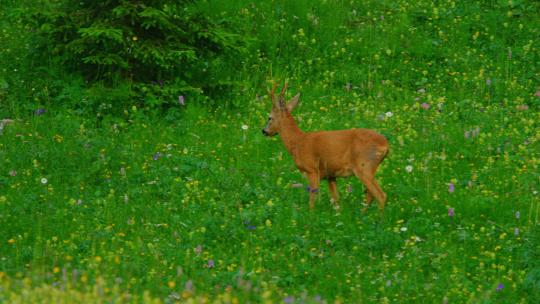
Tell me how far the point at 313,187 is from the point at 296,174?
127cm

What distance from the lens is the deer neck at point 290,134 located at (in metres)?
11.5

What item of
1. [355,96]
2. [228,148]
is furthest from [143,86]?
[355,96]

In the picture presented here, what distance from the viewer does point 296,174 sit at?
1224 cm

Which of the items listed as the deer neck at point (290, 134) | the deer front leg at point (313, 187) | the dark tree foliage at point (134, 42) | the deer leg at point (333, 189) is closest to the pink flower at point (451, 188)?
the deer leg at point (333, 189)

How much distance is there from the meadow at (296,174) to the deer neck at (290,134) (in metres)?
0.52

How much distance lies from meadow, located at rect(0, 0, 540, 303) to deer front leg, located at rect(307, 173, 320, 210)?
239mm

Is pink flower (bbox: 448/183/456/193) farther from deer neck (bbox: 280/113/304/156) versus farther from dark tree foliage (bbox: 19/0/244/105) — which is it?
dark tree foliage (bbox: 19/0/244/105)

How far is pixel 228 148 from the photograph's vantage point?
43.1 ft

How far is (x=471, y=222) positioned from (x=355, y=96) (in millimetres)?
4979

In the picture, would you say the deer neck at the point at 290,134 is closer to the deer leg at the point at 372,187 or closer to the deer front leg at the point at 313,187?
the deer front leg at the point at 313,187

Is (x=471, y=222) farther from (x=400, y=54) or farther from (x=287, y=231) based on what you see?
(x=400, y=54)

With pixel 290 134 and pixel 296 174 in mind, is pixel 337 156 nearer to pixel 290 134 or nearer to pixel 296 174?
pixel 290 134

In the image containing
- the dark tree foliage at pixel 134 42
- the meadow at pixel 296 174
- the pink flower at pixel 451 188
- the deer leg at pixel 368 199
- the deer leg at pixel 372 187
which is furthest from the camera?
the dark tree foliage at pixel 134 42

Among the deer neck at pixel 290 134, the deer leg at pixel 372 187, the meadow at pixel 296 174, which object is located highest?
the deer neck at pixel 290 134
